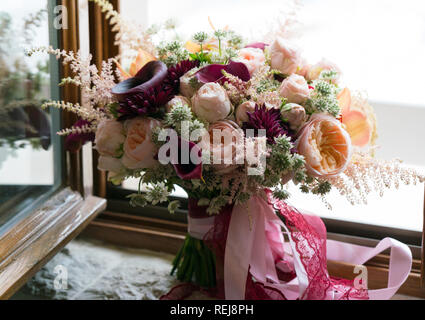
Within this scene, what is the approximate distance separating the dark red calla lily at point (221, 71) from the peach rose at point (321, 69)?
15cm

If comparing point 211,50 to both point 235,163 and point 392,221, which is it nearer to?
point 235,163

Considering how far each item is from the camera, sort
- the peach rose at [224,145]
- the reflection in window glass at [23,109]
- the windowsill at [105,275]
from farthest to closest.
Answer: the windowsill at [105,275] → the reflection in window glass at [23,109] → the peach rose at [224,145]

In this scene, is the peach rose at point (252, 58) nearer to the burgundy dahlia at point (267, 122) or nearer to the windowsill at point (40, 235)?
the burgundy dahlia at point (267, 122)

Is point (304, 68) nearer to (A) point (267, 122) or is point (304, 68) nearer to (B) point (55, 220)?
(A) point (267, 122)

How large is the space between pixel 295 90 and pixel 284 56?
0.08m

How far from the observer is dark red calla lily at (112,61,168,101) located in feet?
2.54

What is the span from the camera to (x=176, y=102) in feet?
2.53

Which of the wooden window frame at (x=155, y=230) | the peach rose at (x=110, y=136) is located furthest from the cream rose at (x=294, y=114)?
the wooden window frame at (x=155, y=230)

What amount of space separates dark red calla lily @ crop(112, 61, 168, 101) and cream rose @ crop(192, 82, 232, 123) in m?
0.07

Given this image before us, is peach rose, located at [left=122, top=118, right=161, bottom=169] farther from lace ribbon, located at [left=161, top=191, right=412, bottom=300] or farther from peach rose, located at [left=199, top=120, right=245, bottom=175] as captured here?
lace ribbon, located at [left=161, top=191, right=412, bottom=300]

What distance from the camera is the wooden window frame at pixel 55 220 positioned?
82 cm

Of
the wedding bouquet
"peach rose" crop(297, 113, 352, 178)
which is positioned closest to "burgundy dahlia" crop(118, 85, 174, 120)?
the wedding bouquet

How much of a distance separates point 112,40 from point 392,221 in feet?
2.52
